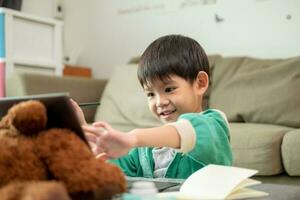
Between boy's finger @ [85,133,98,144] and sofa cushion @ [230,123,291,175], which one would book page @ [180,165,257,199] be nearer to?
boy's finger @ [85,133,98,144]

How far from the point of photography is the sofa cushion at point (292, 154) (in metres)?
1.73

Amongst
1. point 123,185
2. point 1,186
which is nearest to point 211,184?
point 123,185

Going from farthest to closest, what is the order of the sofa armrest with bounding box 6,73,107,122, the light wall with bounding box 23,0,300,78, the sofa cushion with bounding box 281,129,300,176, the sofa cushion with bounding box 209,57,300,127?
the light wall with bounding box 23,0,300,78 → the sofa armrest with bounding box 6,73,107,122 → the sofa cushion with bounding box 209,57,300,127 → the sofa cushion with bounding box 281,129,300,176

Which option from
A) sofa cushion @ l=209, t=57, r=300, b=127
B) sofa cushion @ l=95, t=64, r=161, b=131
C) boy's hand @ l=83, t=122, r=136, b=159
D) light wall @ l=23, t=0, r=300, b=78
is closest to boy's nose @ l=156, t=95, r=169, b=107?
boy's hand @ l=83, t=122, r=136, b=159

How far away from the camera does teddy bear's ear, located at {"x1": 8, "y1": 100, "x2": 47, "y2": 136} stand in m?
0.50

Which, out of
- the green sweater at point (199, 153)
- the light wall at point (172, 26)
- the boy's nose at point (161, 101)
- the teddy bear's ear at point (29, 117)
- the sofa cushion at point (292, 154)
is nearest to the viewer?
the teddy bear's ear at point (29, 117)

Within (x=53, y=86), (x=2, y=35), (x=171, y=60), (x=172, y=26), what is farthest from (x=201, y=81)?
(x=172, y=26)

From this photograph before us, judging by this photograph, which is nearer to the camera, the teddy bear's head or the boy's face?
the teddy bear's head

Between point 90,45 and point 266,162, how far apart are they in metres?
2.09

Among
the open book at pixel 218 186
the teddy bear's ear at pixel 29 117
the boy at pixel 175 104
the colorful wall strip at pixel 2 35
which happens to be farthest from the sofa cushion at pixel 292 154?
the colorful wall strip at pixel 2 35

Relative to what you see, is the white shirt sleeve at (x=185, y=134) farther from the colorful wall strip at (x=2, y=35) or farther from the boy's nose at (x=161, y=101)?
the colorful wall strip at (x=2, y=35)

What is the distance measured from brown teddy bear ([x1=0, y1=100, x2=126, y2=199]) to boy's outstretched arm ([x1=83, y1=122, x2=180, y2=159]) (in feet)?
0.15

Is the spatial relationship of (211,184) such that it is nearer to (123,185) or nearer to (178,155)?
(123,185)

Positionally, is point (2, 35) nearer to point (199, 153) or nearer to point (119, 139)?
point (199, 153)
